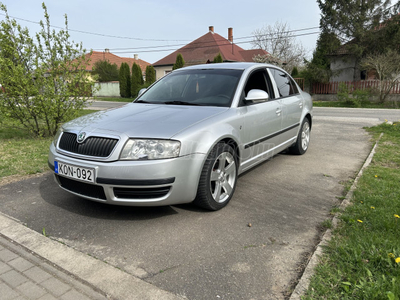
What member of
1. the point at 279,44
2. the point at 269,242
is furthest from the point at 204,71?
the point at 279,44

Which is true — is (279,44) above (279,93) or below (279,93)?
above

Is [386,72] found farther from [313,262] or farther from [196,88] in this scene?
[313,262]

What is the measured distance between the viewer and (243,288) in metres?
2.27

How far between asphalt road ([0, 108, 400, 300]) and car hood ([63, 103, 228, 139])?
918 millimetres

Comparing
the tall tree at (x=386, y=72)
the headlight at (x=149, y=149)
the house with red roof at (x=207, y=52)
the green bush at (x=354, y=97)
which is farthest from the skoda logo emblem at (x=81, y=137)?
the house with red roof at (x=207, y=52)

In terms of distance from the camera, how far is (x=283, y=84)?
535 cm

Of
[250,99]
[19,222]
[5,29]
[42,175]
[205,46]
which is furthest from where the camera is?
[205,46]

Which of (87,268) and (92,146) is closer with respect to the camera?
(87,268)

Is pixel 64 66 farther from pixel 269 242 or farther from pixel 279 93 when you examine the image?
pixel 269 242

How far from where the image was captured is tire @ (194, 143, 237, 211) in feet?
10.7

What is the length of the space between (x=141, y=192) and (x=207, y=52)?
3507 cm

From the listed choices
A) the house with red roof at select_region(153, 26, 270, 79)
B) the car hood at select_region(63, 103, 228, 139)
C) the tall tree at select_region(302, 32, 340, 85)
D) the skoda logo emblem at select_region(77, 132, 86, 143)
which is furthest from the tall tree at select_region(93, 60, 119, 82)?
the skoda logo emblem at select_region(77, 132, 86, 143)

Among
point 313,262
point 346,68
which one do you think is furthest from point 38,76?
point 346,68

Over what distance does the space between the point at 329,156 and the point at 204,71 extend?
3062mm
